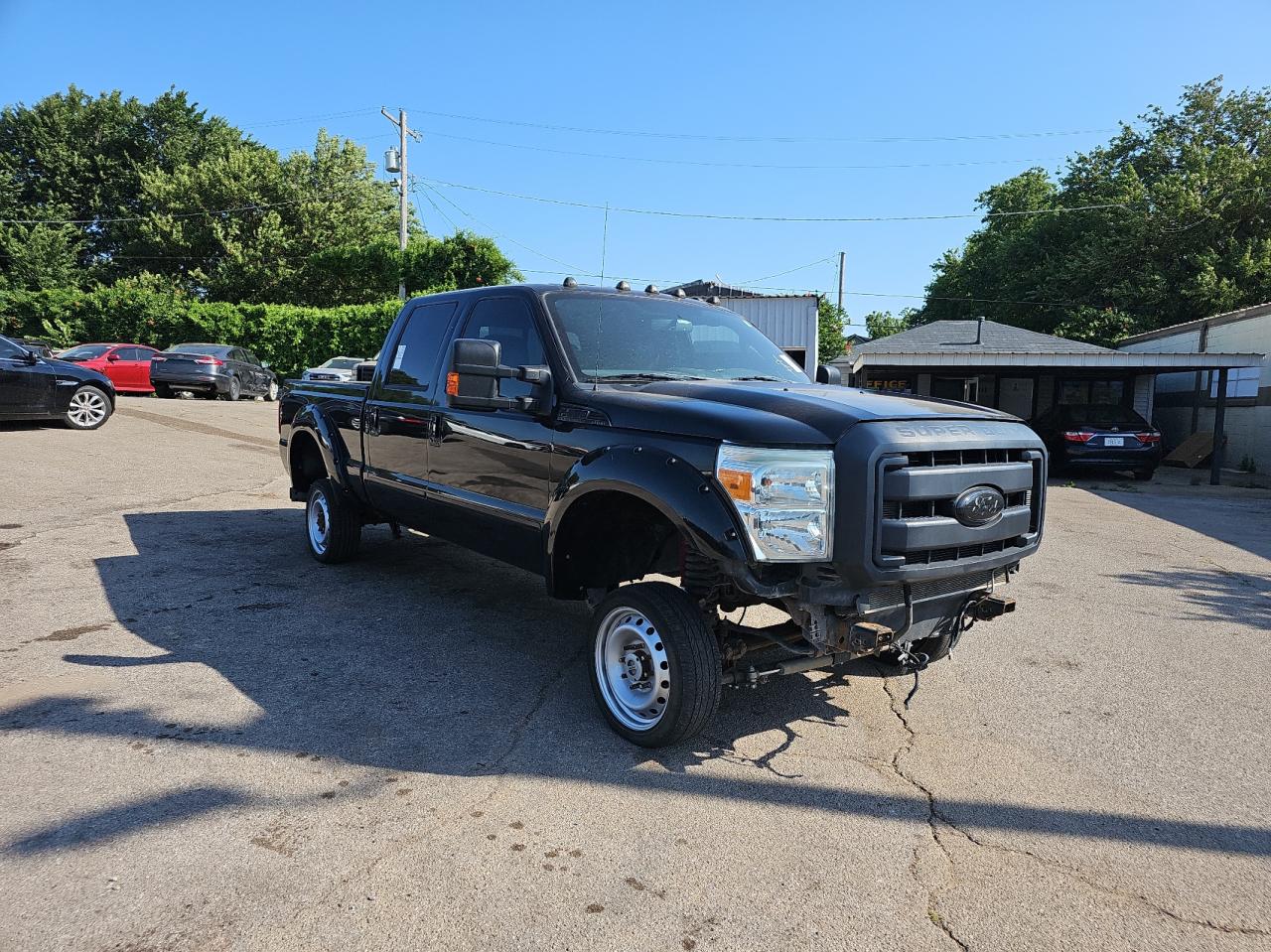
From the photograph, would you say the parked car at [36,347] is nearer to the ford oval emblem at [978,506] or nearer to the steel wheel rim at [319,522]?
the steel wheel rim at [319,522]

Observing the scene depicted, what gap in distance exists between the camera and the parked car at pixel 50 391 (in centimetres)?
1253

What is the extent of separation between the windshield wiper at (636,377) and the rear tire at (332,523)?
3.08 meters

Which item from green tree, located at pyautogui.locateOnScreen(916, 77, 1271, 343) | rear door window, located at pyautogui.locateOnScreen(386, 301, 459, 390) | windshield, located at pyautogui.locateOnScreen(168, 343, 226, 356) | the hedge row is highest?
green tree, located at pyautogui.locateOnScreen(916, 77, 1271, 343)

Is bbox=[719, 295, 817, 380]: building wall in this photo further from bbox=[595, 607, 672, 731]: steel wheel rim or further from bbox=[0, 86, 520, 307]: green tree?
bbox=[595, 607, 672, 731]: steel wheel rim

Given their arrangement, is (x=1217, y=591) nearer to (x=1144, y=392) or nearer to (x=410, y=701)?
(x=410, y=701)

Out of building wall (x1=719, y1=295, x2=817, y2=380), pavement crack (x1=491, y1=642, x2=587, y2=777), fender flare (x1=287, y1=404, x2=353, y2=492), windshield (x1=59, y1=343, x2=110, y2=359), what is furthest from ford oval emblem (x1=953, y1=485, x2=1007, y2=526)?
windshield (x1=59, y1=343, x2=110, y2=359)

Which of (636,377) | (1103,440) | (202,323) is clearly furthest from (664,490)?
(202,323)

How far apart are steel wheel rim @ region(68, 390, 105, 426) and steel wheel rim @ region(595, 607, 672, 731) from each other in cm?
1356

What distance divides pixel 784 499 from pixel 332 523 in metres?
4.44

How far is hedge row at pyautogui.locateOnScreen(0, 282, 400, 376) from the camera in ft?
92.3

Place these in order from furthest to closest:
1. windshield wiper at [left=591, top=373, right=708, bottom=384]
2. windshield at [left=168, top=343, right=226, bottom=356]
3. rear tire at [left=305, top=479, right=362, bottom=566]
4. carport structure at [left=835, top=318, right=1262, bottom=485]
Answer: windshield at [left=168, top=343, right=226, bottom=356]
carport structure at [left=835, top=318, right=1262, bottom=485]
rear tire at [left=305, top=479, right=362, bottom=566]
windshield wiper at [left=591, top=373, right=708, bottom=384]

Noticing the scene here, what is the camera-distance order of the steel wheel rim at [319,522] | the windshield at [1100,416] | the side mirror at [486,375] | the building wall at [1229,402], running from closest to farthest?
the side mirror at [486,375], the steel wheel rim at [319,522], the windshield at [1100,416], the building wall at [1229,402]

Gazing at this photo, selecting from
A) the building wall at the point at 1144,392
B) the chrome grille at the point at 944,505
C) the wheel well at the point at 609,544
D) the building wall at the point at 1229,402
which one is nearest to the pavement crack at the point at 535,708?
the wheel well at the point at 609,544

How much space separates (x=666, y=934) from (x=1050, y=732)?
95.1 inches
